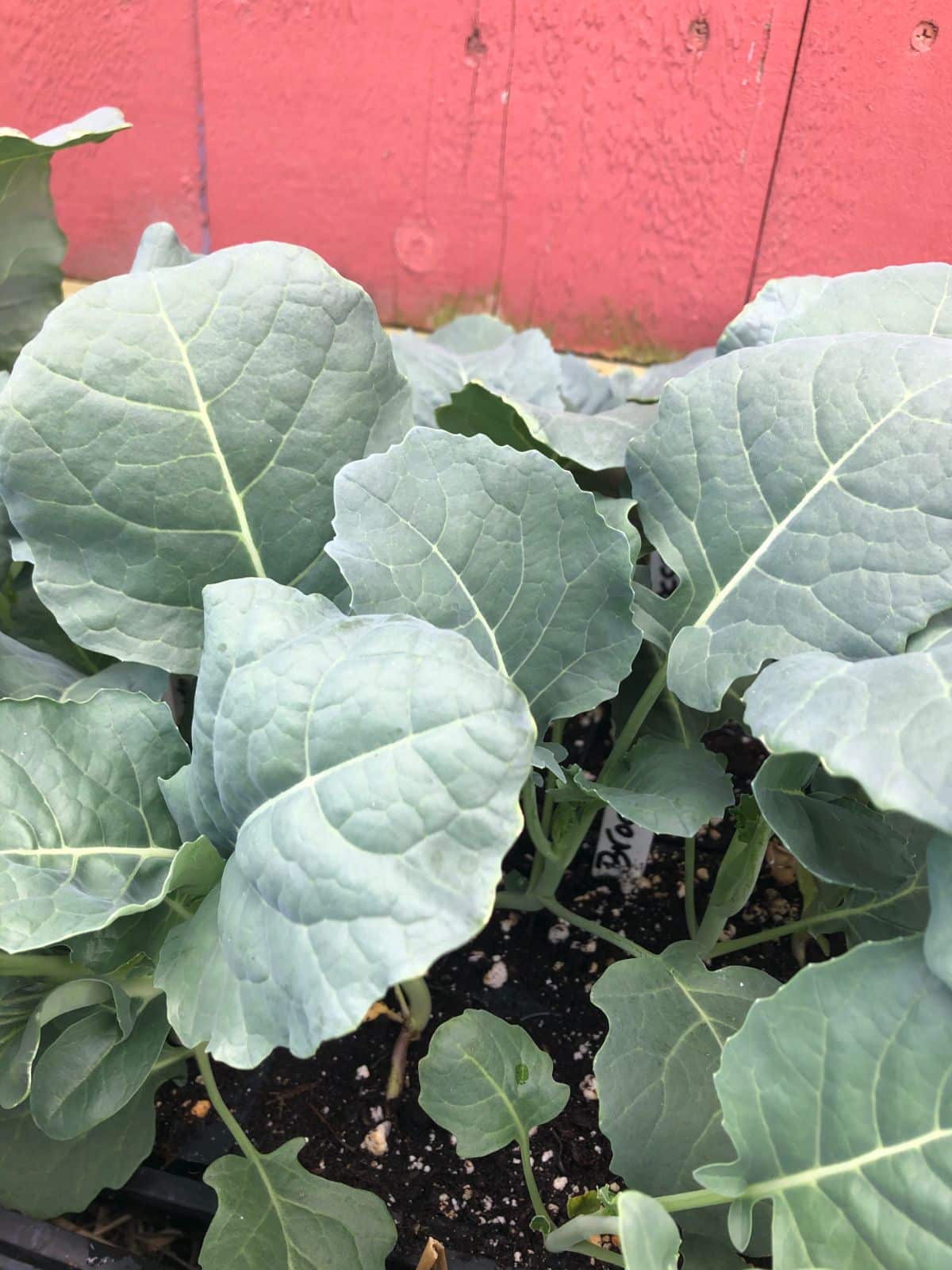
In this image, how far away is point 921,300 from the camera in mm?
795

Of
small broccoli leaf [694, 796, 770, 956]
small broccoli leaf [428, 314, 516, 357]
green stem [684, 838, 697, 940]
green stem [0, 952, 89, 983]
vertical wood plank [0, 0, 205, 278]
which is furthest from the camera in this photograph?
vertical wood plank [0, 0, 205, 278]

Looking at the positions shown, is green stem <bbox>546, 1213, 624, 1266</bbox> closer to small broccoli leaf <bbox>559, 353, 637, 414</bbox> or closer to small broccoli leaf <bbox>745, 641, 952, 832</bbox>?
small broccoli leaf <bbox>745, 641, 952, 832</bbox>

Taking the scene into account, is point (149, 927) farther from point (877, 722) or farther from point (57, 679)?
point (877, 722)

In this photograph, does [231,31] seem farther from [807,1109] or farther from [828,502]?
[807,1109]

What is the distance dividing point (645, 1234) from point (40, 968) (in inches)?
18.0

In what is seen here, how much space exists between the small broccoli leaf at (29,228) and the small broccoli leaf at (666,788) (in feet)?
2.19

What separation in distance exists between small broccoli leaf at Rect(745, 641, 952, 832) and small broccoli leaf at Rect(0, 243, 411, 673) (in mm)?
385

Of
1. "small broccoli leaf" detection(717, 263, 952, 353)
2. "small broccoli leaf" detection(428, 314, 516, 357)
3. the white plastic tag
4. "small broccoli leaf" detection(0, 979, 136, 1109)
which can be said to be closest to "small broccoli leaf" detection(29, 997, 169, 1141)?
"small broccoli leaf" detection(0, 979, 136, 1109)

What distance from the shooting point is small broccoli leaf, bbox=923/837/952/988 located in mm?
511

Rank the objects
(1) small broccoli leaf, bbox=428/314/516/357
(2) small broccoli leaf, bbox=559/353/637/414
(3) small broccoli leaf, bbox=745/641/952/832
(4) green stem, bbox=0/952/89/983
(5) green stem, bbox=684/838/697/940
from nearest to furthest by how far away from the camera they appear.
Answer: (3) small broccoli leaf, bbox=745/641/952/832 < (4) green stem, bbox=0/952/89/983 < (5) green stem, bbox=684/838/697/940 < (2) small broccoli leaf, bbox=559/353/637/414 < (1) small broccoli leaf, bbox=428/314/516/357

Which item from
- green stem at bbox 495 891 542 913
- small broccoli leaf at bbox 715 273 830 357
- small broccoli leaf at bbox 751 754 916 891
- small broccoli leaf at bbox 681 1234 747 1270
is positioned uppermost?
small broccoli leaf at bbox 715 273 830 357

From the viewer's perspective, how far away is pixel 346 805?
53cm

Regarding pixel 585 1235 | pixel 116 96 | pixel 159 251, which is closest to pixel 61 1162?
pixel 585 1235

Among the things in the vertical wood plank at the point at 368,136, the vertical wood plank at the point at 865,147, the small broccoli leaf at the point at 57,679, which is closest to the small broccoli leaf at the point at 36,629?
the small broccoli leaf at the point at 57,679
